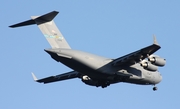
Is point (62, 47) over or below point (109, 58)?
over

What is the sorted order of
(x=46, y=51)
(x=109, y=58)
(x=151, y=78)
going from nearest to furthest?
(x=46, y=51)
(x=109, y=58)
(x=151, y=78)

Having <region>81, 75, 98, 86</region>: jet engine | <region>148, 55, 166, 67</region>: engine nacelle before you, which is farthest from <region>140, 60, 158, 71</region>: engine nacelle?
<region>81, 75, 98, 86</region>: jet engine

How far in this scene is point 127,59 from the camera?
2439 centimetres

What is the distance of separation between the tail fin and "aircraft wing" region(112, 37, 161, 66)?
2.59m

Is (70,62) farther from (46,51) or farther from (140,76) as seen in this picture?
(140,76)

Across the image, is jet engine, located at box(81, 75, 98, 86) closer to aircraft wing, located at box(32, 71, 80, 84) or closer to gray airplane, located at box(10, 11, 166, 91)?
gray airplane, located at box(10, 11, 166, 91)

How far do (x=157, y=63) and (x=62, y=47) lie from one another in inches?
182

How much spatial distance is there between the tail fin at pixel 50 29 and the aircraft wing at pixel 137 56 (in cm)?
259

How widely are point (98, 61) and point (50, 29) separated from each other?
2780 mm

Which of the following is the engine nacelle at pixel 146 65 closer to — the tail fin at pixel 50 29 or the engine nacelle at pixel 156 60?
the engine nacelle at pixel 156 60

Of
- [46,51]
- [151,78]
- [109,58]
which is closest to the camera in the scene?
[46,51]

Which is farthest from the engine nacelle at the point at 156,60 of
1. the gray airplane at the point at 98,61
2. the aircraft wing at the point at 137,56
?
the aircraft wing at the point at 137,56

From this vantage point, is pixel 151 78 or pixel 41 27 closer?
pixel 41 27

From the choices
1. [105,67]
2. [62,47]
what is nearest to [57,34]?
[62,47]
